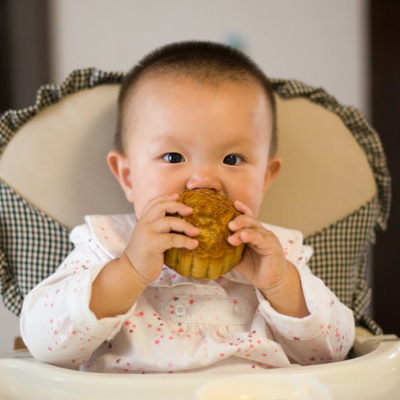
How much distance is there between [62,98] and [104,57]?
0.82 meters

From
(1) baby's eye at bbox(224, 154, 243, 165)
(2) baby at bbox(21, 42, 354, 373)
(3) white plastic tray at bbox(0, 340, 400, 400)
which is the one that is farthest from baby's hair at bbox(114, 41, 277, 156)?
(3) white plastic tray at bbox(0, 340, 400, 400)

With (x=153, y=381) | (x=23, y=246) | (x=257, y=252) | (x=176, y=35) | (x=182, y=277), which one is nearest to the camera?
(x=153, y=381)

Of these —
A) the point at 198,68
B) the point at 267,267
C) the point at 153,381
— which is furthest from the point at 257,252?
the point at 198,68

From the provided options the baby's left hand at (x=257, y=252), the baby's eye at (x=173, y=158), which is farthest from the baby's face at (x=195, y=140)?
the baby's left hand at (x=257, y=252)

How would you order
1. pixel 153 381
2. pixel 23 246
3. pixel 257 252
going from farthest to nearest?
pixel 23 246
pixel 257 252
pixel 153 381

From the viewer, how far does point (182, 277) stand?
3.14 feet

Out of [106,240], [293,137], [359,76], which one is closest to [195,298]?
[106,240]

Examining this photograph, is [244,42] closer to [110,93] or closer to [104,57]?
[104,57]

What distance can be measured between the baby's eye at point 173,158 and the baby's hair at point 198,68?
0.14 meters

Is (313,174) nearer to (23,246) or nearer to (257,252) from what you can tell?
(257,252)

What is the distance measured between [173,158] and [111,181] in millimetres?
244

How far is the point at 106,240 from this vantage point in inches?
38.8

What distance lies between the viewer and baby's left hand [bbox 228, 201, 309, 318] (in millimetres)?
817

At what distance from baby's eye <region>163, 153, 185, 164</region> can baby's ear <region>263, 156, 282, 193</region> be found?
240mm
